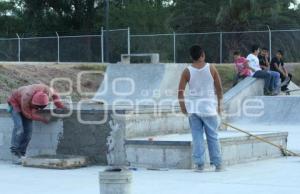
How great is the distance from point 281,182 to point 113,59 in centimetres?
3214

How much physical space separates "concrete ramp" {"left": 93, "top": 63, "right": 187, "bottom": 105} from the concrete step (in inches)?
334

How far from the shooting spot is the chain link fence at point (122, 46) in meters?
39.2

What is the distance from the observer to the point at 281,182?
9633mm

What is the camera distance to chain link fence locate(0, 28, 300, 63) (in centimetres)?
3919

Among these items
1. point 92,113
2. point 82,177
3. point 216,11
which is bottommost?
point 82,177

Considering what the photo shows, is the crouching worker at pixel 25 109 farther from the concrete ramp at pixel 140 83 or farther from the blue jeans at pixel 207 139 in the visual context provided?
the concrete ramp at pixel 140 83

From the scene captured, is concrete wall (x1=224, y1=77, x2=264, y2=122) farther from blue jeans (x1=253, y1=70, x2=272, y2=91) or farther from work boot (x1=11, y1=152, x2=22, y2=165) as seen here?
work boot (x1=11, y1=152, x2=22, y2=165)

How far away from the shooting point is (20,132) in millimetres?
12281

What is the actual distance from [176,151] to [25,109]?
9.40ft

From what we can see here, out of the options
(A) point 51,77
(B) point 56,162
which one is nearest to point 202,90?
(B) point 56,162

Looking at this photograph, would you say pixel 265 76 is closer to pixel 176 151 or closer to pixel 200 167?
pixel 176 151

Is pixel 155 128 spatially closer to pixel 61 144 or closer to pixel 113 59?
pixel 61 144

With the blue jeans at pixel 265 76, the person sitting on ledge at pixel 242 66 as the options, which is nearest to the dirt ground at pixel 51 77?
the person sitting on ledge at pixel 242 66

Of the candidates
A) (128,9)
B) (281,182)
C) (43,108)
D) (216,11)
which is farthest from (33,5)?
(281,182)
